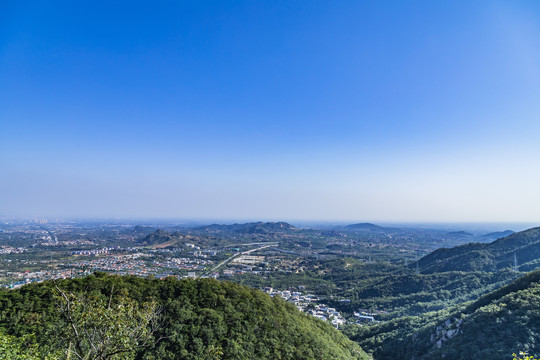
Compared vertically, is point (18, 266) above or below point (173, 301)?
below

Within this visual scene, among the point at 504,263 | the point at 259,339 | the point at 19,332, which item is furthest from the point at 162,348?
the point at 504,263

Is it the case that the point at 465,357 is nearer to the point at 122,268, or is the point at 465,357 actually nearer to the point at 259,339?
the point at 259,339

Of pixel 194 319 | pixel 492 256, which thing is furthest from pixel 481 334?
pixel 492 256

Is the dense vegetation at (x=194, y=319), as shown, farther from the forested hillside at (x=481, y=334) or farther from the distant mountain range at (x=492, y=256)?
the distant mountain range at (x=492, y=256)

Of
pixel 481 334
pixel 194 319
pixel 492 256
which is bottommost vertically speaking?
pixel 492 256

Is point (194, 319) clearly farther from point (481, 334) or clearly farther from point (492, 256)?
point (492, 256)

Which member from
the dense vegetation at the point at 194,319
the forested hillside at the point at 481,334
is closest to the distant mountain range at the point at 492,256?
the forested hillside at the point at 481,334

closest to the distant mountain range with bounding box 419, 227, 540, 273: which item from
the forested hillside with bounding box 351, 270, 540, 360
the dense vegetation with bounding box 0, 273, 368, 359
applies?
the forested hillside with bounding box 351, 270, 540, 360
